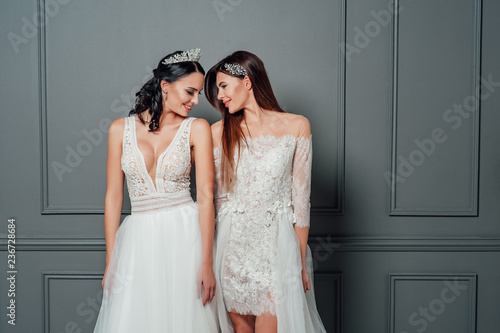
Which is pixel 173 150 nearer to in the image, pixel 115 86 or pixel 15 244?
pixel 115 86

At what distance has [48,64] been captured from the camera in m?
2.88

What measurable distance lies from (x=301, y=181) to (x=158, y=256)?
0.80 m

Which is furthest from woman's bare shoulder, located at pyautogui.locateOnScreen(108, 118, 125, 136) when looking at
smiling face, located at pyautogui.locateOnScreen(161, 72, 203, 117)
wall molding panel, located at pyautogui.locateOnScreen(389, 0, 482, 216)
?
wall molding panel, located at pyautogui.locateOnScreen(389, 0, 482, 216)

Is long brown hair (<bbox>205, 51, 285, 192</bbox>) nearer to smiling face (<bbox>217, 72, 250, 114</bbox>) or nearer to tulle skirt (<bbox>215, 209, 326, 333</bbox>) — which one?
smiling face (<bbox>217, 72, 250, 114</bbox>)

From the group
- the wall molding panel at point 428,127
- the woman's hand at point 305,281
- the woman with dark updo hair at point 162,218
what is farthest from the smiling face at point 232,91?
the wall molding panel at point 428,127

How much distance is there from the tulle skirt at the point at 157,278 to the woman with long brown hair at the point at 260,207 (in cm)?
19

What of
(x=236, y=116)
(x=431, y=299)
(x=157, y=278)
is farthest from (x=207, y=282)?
(x=431, y=299)

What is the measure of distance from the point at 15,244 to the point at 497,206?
3602mm

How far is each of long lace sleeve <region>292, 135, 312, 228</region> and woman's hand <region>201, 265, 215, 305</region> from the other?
1.63ft

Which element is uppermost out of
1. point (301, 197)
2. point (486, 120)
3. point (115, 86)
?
point (115, 86)

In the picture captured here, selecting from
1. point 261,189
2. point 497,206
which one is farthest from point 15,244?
point 497,206

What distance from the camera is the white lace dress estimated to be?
1.94 meters

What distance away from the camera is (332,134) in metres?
2.90

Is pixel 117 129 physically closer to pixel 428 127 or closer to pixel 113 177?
pixel 113 177
